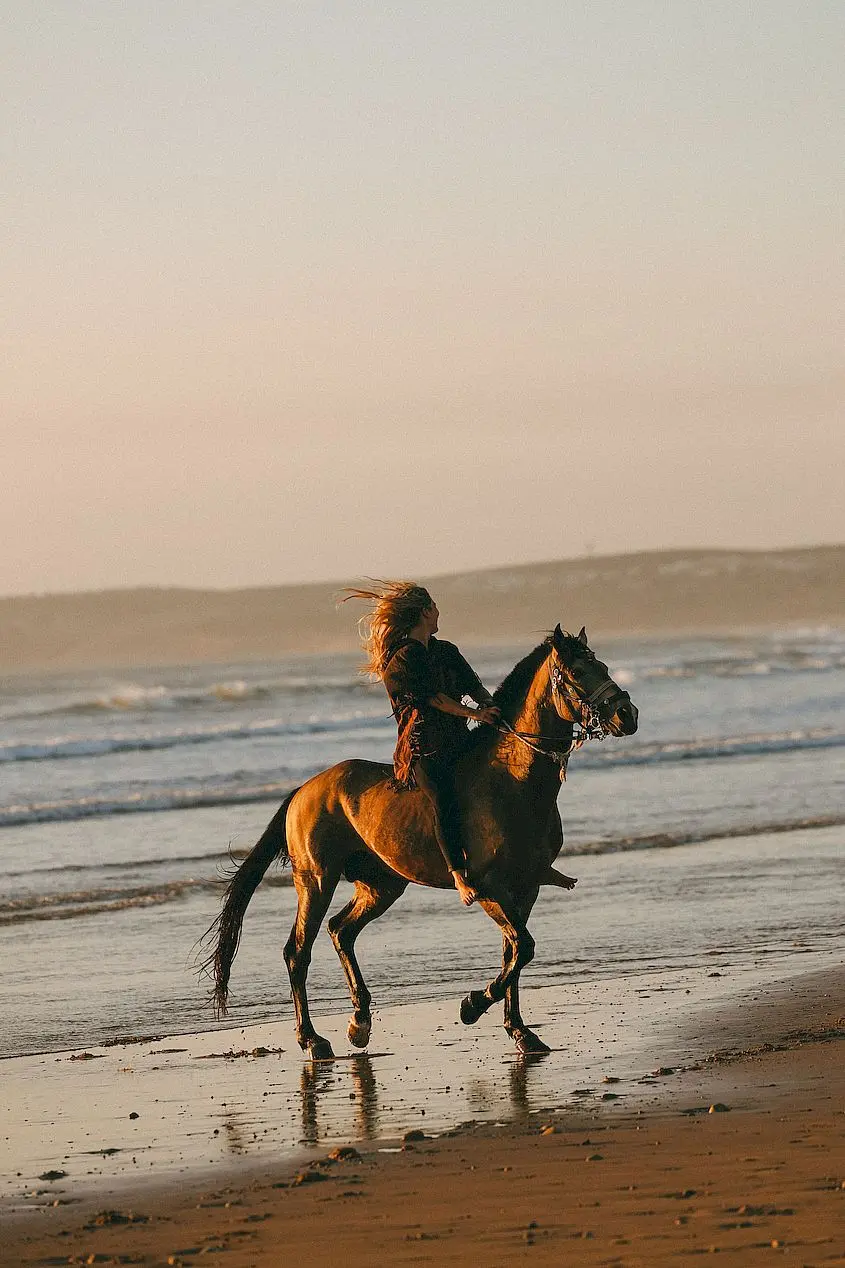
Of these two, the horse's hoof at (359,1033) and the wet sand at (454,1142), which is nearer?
the wet sand at (454,1142)

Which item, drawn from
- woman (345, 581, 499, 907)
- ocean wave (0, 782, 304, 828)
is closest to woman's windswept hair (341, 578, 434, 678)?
woman (345, 581, 499, 907)

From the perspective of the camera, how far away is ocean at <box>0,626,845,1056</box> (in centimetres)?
Answer: 1003

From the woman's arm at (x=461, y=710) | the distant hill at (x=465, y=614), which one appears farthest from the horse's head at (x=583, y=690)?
the distant hill at (x=465, y=614)

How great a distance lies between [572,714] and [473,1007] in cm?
145

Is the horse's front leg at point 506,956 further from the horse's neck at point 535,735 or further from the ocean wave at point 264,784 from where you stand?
the ocean wave at point 264,784

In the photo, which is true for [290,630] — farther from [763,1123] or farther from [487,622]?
[763,1123]

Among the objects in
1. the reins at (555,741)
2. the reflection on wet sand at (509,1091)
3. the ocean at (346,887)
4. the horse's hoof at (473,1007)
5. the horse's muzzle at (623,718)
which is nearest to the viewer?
the reflection on wet sand at (509,1091)

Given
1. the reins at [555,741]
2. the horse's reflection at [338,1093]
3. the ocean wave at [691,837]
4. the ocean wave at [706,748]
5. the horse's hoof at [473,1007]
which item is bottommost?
the horse's reflection at [338,1093]

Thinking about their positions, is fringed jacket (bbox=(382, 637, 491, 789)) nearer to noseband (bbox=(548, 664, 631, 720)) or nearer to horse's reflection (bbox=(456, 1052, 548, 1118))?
noseband (bbox=(548, 664, 631, 720))

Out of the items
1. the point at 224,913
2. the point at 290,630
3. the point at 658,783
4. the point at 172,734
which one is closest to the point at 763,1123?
the point at 224,913

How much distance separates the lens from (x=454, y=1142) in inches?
254

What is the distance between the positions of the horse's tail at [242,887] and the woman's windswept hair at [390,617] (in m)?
0.95

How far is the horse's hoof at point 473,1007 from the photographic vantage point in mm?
8227

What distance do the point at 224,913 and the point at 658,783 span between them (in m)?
12.7
